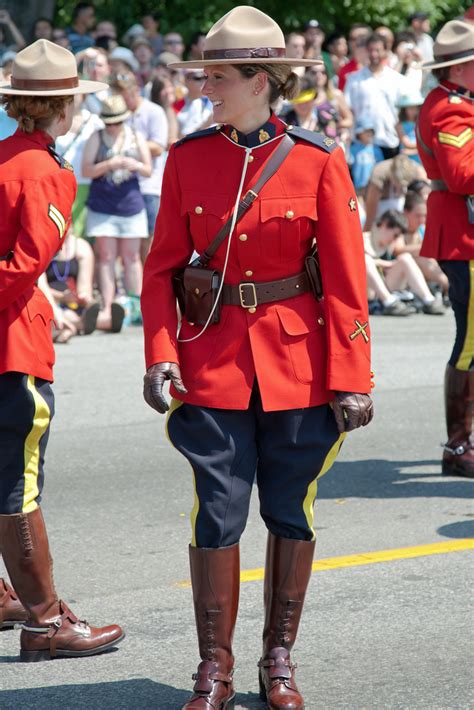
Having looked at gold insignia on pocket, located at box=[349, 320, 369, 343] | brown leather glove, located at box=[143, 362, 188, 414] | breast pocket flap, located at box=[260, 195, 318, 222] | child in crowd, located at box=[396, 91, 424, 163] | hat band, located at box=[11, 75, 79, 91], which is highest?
hat band, located at box=[11, 75, 79, 91]

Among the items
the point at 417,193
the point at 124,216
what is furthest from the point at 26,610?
the point at 417,193

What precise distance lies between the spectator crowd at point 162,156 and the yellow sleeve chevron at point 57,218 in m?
4.70

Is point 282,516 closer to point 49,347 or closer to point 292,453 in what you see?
point 292,453

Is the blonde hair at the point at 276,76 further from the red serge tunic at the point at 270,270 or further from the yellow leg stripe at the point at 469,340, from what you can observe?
the yellow leg stripe at the point at 469,340

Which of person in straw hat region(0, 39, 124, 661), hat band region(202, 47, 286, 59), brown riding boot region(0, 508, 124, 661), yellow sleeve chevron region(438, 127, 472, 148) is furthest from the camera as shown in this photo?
yellow sleeve chevron region(438, 127, 472, 148)

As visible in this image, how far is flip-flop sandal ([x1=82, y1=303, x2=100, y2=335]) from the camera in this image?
11.8 m

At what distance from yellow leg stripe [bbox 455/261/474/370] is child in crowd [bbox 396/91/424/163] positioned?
8524mm

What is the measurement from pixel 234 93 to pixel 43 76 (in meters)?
0.84

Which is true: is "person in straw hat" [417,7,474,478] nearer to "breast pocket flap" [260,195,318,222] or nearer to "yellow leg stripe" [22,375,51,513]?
"breast pocket flap" [260,195,318,222]

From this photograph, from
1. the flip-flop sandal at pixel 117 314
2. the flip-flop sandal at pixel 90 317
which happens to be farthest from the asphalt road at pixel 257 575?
the flip-flop sandal at pixel 117 314

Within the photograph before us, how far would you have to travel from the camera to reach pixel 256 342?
13.6ft

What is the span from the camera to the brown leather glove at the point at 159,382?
4098mm

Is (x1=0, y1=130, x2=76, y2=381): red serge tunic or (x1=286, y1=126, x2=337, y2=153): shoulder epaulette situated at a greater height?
(x1=286, y1=126, x2=337, y2=153): shoulder epaulette

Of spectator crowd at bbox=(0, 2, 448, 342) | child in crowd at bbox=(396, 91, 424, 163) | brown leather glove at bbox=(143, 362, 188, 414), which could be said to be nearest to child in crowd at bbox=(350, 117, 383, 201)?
spectator crowd at bbox=(0, 2, 448, 342)
